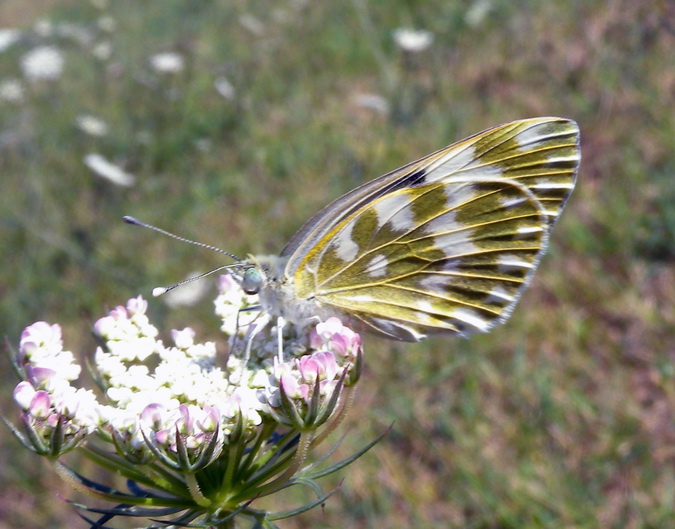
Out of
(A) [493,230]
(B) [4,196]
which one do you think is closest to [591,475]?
(A) [493,230]

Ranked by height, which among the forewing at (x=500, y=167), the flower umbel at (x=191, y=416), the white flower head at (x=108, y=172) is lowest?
the flower umbel at (x=191, y=416)

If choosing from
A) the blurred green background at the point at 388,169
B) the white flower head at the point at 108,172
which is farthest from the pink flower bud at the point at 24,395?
the white flower head at the point at 108,172

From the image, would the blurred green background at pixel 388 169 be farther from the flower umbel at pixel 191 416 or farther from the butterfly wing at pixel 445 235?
the butterfly wing at pixel 445 235

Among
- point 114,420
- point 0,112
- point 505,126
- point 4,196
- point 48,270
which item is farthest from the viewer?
point 0,112

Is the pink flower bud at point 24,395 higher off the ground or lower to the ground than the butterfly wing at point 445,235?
lower

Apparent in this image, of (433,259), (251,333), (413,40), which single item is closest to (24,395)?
(251,333)

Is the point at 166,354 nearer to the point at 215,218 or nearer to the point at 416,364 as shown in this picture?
the point at 416,364
